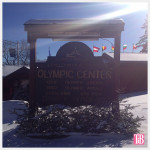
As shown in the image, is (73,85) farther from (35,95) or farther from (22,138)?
(22,138)

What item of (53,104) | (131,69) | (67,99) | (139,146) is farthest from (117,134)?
(131,69)

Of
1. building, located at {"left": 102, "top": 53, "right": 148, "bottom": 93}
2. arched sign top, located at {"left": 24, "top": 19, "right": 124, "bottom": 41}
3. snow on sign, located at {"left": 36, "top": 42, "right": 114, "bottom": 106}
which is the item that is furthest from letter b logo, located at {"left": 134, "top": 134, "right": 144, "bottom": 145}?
building, located at {"left": 102, "top": 53, "right": 148, "bottom": 93}

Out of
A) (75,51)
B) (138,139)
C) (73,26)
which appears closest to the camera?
(138,139)

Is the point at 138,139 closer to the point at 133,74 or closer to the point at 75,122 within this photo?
the point at 75,122

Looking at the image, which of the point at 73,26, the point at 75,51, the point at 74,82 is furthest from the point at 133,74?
the point at 73,26

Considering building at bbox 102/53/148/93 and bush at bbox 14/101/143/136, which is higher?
building at bbox 102/53/148/93

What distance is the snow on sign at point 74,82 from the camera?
13.3 feet

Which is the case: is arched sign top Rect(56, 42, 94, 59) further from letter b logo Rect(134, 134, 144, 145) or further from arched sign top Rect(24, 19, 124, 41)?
letter b logo Rect(134, 134, 144, 145)

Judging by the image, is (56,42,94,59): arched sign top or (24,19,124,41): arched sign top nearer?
(24,19,124,41): arched sign top

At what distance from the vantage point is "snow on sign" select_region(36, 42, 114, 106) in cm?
404

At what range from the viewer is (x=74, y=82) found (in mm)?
4062

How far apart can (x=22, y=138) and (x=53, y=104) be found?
3.72 feet

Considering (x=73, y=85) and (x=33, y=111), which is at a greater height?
(x=73, y=85)

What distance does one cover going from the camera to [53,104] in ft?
13.3
